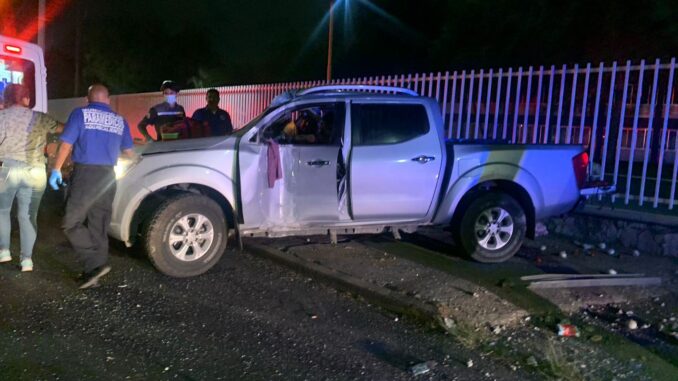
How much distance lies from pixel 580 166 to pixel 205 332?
4.49 m

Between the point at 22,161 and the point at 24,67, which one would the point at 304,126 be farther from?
the point at 24,67

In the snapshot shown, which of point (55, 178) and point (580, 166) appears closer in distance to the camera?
point (55, 178)

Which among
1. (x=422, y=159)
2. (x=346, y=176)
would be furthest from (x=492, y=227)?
(x=346, y=176)

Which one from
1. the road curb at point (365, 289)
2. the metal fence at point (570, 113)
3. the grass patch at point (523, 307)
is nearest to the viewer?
the grass patch at point (523, 307)

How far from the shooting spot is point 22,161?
5.95 m

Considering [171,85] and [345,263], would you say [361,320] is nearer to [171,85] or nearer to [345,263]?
[345,263]

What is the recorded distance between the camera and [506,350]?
450 cm

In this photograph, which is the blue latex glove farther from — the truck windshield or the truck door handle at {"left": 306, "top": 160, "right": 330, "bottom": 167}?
the truck windshield

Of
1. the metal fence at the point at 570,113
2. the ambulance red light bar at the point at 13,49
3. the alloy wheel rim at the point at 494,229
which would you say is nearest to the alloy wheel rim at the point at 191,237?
the alloy wheel rim at the point at 494,229

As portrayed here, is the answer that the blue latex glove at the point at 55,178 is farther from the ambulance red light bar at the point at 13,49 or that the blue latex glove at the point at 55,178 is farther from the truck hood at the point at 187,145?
the ambulance red light bar at the point at 13,49

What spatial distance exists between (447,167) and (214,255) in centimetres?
253

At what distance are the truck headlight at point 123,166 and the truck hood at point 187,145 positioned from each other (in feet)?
0.38

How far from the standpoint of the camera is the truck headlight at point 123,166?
5.94 m

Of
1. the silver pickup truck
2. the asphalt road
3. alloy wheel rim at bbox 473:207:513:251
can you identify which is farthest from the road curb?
alloy wheel rim at bbox 473:207:513:251
